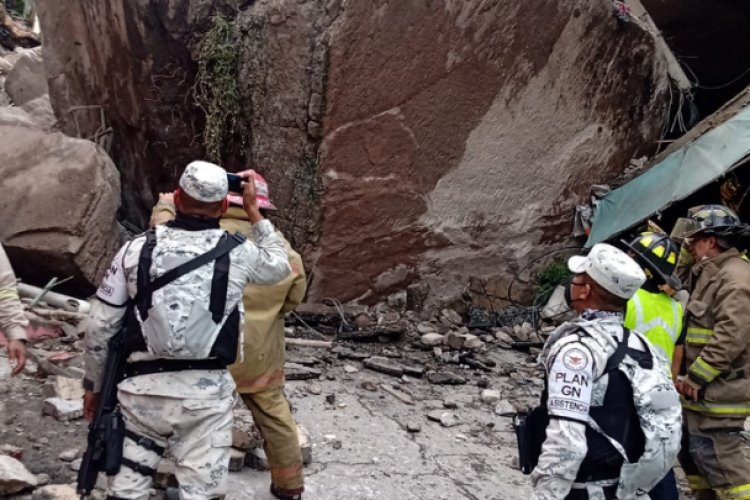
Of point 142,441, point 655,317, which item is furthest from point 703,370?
point 142,441

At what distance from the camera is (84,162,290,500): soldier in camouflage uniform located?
259 cm

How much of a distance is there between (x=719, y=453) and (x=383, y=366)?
241cm

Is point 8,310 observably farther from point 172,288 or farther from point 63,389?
point 63,389

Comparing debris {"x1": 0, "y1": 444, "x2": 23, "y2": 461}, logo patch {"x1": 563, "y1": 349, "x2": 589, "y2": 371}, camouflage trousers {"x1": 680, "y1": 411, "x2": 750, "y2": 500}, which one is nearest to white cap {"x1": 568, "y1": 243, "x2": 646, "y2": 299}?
logo patch {"x1": 563, "y1": 349, "x2": 589, "y2": 371}

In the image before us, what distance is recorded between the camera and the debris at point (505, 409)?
199 inches

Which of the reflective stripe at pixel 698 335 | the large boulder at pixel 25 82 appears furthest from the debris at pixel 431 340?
the large boulder at pixel 25 82

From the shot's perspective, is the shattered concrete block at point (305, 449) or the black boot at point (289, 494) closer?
the black boot at point (289, 494)

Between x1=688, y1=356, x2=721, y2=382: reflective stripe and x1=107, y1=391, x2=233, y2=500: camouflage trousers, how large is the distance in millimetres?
2202

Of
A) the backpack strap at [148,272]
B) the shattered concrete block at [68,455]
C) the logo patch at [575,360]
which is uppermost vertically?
the backpack strap at [148,272]

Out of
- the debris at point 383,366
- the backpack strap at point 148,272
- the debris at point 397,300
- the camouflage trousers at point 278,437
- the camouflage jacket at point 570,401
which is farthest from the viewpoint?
the debris at point 397,300

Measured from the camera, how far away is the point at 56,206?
610cm

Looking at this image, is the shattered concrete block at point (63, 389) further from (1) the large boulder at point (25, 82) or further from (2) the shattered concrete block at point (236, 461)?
(1) the large boulder at point (25, 82)

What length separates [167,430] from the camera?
8.73 feet

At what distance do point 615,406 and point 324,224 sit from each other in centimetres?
401
